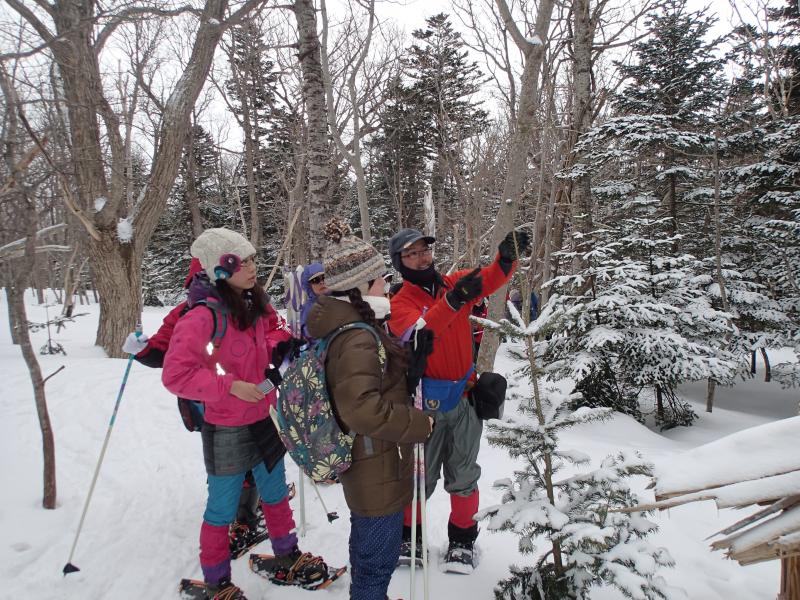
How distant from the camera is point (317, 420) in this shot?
1.90m

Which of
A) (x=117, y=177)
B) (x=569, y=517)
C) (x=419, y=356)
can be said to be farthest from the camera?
(x=117, y=177)

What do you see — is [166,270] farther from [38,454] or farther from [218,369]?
[218,369]

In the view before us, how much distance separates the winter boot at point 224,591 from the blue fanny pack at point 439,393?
1.46 meters

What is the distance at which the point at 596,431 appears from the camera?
6.20m

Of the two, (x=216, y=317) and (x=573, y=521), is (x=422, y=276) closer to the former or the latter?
(x=216, y=317)

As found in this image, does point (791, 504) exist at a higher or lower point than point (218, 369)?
lower

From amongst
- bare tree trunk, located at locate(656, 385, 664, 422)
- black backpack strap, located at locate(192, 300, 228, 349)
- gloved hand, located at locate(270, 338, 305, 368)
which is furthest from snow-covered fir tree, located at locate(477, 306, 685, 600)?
bare tree trunk, located at locate(656, 385, 664, 422)

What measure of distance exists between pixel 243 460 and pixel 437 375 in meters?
1.21

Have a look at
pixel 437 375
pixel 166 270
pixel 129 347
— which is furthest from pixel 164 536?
pixel 166 270

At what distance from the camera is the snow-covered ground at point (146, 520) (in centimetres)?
256

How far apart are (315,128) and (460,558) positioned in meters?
4.56

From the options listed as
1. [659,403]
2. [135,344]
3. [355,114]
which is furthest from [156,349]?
[355,114]

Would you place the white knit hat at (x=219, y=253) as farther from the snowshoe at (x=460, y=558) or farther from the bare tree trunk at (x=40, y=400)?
the snowshoe at (x=460, y=558)

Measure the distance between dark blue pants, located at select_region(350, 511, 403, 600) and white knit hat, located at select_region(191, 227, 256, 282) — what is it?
4.77 ft
